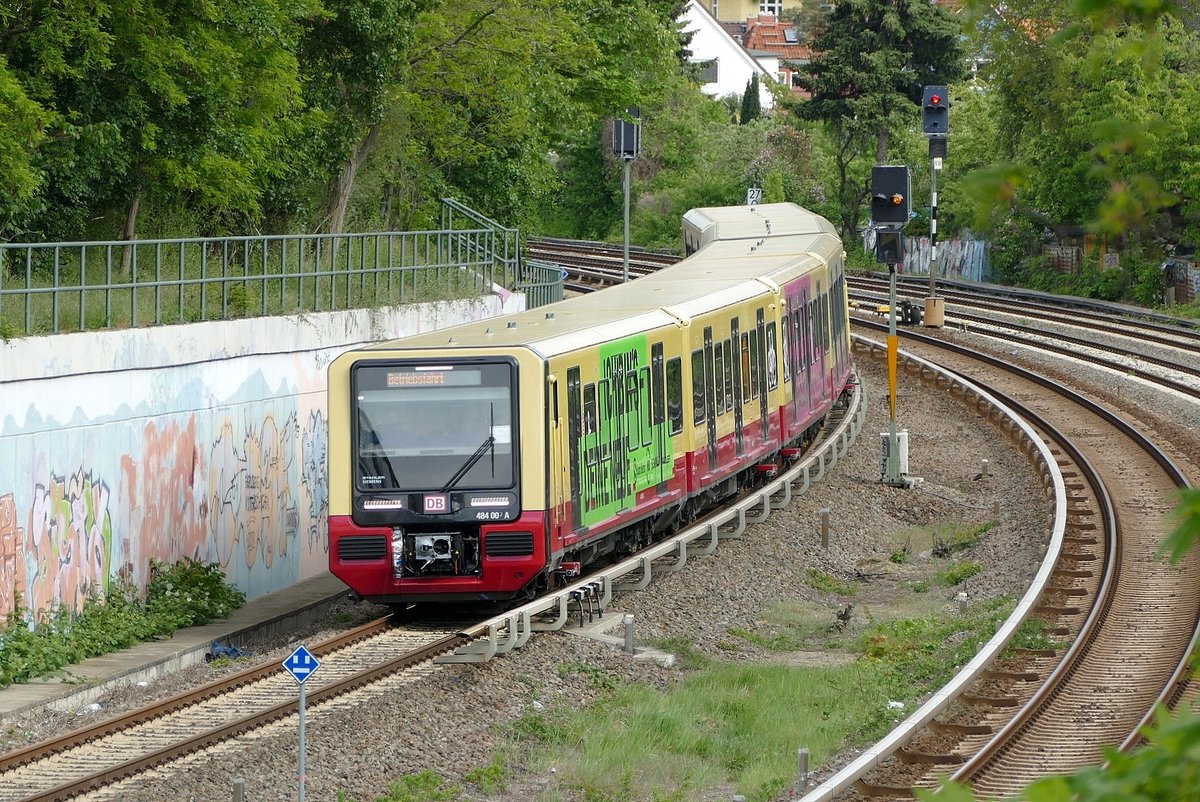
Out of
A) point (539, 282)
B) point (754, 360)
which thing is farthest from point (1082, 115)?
point (754, 360)

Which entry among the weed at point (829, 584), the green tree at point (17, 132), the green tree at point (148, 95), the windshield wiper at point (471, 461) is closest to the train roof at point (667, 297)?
the windshield wiper at point (471, 461)

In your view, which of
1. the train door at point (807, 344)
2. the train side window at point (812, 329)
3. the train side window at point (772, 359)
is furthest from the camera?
the train side window at point (812, 329)

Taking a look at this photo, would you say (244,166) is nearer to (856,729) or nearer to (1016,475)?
(1016,475)

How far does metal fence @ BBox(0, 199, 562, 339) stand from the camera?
59.9 ft

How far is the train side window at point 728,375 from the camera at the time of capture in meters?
21.5

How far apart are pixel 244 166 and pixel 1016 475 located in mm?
12455

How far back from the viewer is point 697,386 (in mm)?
20359

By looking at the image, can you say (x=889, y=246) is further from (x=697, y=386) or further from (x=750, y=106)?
(x=750, y=106)

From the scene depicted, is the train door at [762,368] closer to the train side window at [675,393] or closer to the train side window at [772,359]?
the train side window at [772,359]

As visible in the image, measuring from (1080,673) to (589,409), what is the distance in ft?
17.2

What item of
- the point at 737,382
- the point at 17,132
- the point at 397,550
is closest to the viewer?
the point at 397,550

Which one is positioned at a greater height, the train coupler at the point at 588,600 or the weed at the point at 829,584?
the train coupler at the point at 588,600

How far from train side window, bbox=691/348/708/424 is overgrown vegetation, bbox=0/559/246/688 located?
5.64 m

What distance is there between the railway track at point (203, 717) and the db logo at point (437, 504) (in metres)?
1.13
